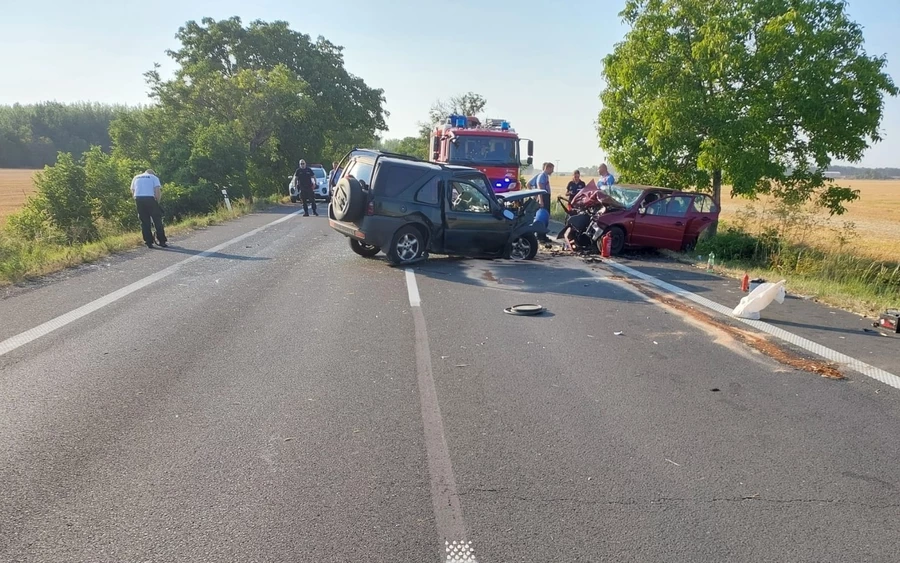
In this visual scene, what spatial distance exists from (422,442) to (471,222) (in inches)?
344

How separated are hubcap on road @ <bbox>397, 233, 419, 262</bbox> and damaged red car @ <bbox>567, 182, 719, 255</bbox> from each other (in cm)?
421

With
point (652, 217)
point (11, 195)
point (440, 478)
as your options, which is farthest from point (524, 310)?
point (11, 195)

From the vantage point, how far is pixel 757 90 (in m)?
15.8

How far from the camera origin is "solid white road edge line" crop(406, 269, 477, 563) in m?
3.36

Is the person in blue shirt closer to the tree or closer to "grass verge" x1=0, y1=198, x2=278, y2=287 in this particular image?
the tree

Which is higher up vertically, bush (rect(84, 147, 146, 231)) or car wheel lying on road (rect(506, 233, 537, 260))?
bush (rect(84, 147, 146, 231))

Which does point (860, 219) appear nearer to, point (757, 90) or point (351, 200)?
point (757, 90)

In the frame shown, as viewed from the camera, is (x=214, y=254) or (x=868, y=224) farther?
(x=868, y=224)

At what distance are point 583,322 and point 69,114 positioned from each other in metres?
119

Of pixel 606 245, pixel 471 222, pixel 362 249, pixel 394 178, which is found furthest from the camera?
pixel 606 245

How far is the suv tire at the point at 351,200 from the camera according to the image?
472 inches

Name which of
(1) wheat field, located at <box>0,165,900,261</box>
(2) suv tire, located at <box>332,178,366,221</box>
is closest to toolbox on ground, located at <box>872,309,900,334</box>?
(2) suv tire, located at <box>332,178,366,221</box>

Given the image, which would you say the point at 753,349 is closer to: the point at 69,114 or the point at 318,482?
the point at 318,482

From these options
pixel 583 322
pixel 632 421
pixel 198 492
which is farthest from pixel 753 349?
pixel 198 492
